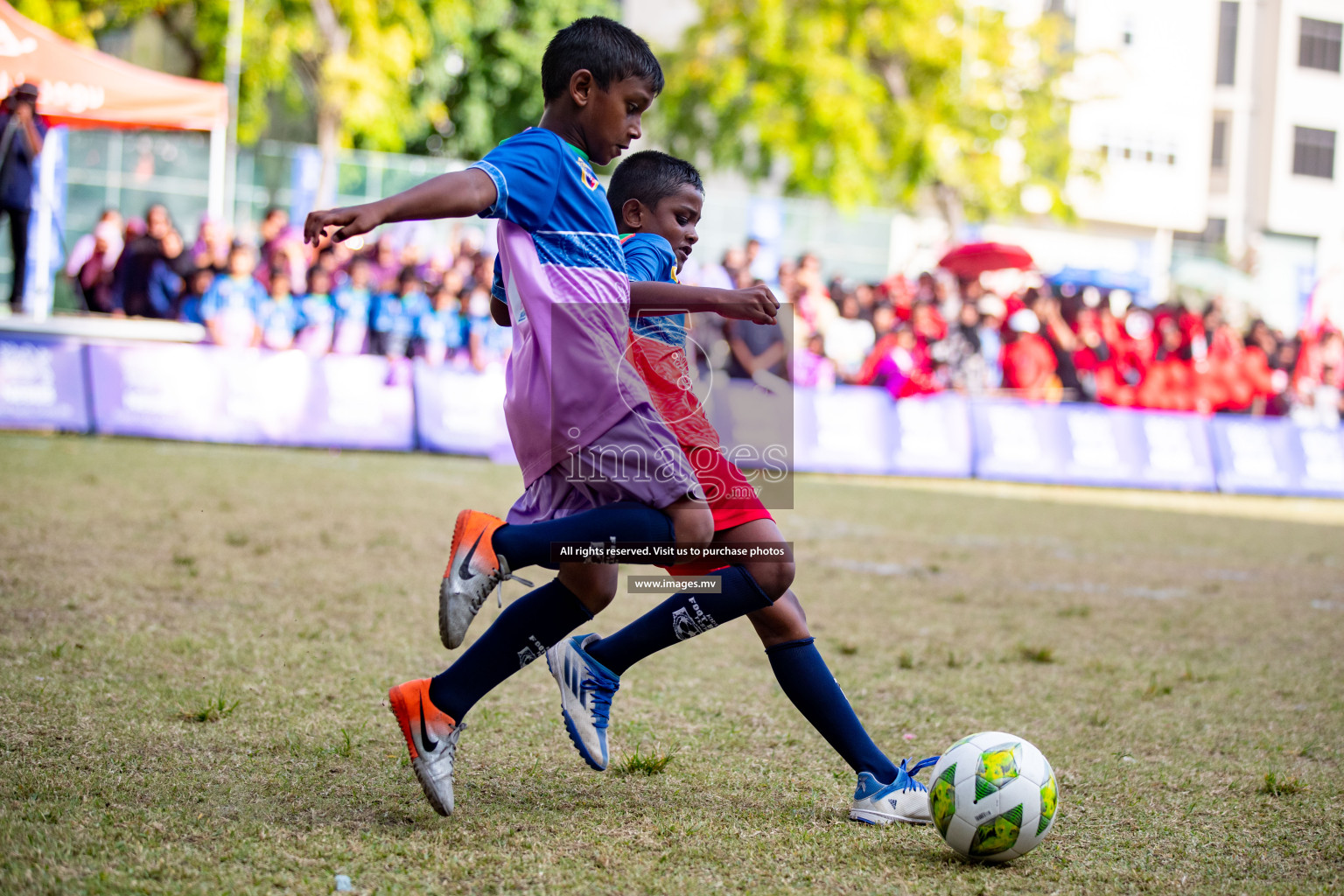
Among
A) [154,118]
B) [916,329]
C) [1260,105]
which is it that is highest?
[1260,105]

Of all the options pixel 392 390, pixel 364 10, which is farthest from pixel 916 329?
pixel 364 10

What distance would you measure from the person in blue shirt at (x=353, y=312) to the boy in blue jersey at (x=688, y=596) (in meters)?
10.6

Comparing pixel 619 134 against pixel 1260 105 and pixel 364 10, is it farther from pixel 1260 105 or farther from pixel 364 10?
pixel 1260 105

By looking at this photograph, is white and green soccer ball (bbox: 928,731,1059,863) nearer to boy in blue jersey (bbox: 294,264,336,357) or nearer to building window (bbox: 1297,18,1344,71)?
boy in blue jersey (bbox: 294,264,336,357)

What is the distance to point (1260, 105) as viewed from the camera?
4391cm

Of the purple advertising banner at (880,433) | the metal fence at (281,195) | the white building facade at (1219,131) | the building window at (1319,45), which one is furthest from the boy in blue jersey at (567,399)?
the building window at (1319,45)

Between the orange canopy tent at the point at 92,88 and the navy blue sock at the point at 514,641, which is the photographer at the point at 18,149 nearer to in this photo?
the orange canopy tent at the point at 92,88

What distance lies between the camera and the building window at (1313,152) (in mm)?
43344

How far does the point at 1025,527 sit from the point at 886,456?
4004 mm

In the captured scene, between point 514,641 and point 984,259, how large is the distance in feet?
50.4

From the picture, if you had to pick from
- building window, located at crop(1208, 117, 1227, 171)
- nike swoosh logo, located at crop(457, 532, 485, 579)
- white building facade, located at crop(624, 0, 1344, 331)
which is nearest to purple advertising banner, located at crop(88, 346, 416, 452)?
nike swoosh logo, located at crop(457, 532, 485, 579)

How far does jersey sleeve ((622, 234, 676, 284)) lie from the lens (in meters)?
3.06

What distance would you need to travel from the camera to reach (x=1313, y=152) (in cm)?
4353

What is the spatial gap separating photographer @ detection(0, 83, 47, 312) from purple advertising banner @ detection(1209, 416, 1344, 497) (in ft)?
45.0
